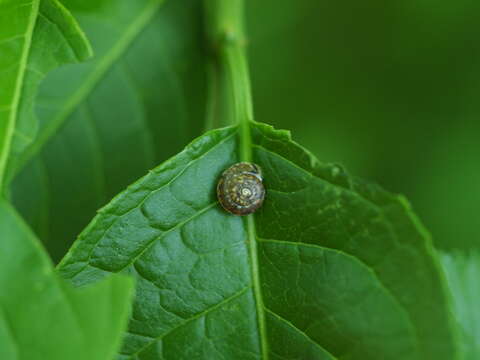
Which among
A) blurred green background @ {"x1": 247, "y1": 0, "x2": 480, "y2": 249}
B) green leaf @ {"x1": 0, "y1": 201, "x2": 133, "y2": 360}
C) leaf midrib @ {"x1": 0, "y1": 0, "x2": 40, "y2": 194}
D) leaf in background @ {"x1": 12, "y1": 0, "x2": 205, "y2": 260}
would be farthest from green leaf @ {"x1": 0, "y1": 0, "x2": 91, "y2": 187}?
blurred green background @ {"x1": 247, "y1": 0, "x2": 480, "y2": 249}

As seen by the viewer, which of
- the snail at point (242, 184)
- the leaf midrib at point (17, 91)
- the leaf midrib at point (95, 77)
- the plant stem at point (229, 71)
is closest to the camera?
the leaf midrib at point (17, 91)

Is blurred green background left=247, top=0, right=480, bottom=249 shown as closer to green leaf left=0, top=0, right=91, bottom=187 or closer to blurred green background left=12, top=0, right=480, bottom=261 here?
blurred green background left=12, top=0, right=480, bottom=261

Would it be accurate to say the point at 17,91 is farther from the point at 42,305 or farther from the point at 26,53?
the point at 42,305

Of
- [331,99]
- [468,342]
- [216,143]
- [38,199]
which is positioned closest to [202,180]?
[216,143]

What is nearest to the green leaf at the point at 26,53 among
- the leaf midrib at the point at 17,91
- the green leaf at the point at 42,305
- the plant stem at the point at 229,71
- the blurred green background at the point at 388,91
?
the leaf midrib at the point at 17,91

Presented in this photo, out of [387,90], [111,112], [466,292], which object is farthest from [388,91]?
[111,112]

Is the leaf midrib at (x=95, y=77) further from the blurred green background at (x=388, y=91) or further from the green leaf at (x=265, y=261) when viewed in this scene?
the blurred green background at (x=388, y=91)
